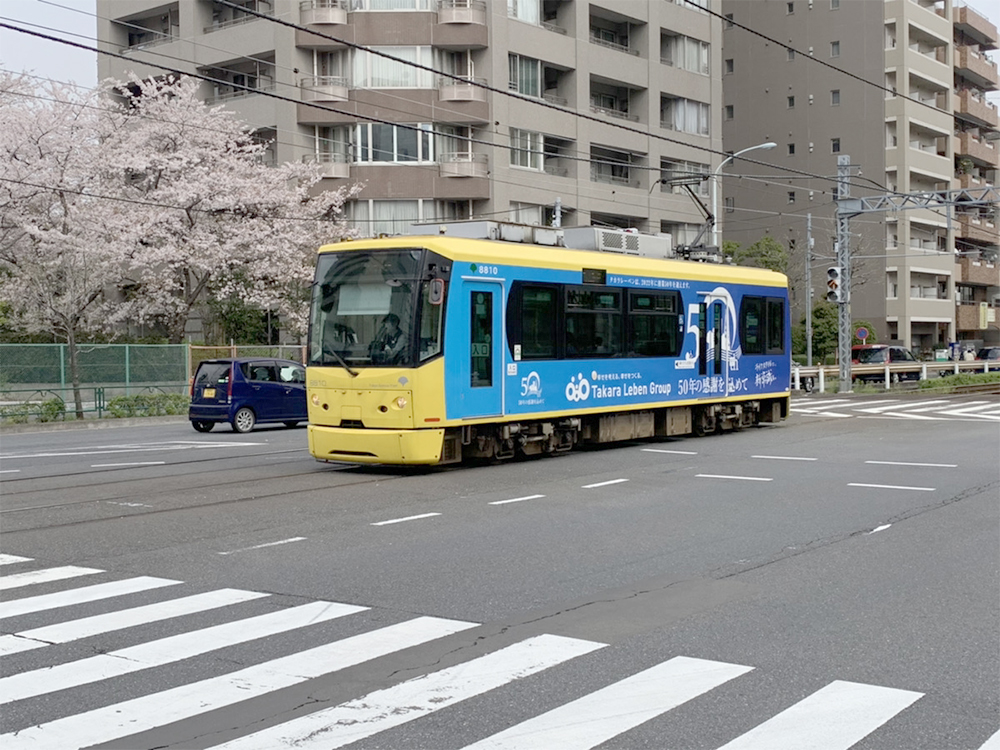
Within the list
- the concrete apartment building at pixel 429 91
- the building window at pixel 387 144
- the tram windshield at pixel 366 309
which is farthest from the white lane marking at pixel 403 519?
the building window at pixel 387 144

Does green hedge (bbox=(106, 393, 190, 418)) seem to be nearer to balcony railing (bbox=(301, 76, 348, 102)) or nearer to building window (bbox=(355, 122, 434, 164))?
building window (bbox=(355, 122, 434, 164))

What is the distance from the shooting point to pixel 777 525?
1118 centimetres

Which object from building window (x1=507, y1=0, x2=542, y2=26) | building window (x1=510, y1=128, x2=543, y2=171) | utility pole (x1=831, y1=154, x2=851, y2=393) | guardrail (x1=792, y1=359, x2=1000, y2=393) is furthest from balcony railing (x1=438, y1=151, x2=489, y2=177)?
guardrail (x1=792, y1=359, x2=1000, y2=393)

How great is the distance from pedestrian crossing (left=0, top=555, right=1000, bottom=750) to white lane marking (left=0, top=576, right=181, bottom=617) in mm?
54

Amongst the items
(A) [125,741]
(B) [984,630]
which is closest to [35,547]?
(A) [125,741]

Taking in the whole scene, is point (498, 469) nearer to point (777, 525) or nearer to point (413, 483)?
point (413, 483)

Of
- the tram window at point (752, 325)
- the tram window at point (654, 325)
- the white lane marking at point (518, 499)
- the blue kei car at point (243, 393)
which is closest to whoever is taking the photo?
the white lane marking at point (518, 499)

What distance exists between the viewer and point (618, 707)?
18.0ft

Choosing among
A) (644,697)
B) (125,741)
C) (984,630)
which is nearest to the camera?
(125,741)

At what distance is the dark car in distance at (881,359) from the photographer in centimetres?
4681

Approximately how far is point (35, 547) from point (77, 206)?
95.3 feet

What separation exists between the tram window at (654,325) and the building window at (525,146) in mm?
28508

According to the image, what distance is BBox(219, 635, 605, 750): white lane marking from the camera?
5.07m

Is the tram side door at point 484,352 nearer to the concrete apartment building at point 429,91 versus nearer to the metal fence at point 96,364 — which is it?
the metal fence at point 96,364
